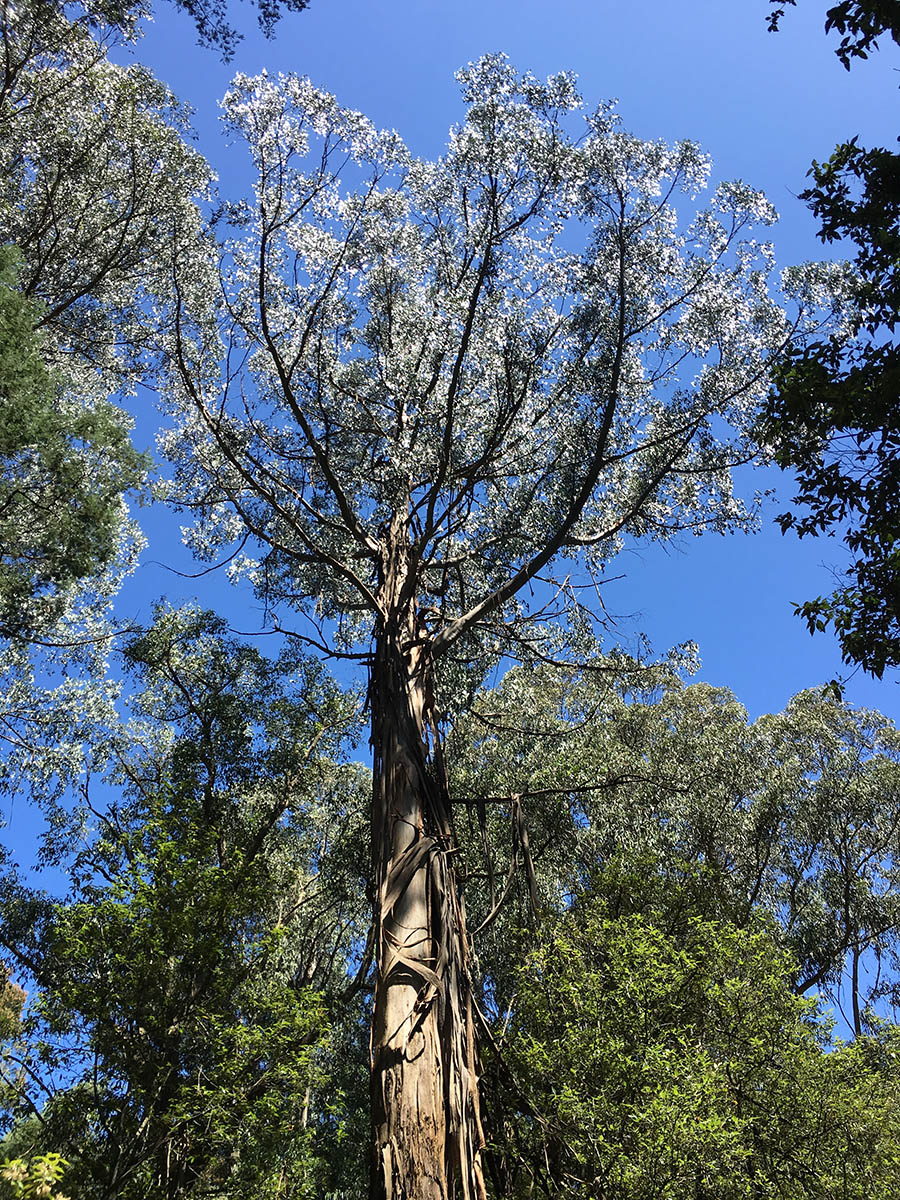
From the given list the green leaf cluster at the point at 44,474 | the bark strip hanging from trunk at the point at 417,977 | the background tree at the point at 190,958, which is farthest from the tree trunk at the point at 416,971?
the green leaf cluster at the point at 44,474

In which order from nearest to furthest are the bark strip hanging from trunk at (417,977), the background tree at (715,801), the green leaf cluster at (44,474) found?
1. the bark strip hanging from trunk at (417,977)
2. the green leaf cluster at (44,474)
3. the background tree at (715,801)

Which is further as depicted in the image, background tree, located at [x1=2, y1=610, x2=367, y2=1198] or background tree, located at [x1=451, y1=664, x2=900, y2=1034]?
background tree, located at [x1=451, y1=664, x2=900, y2=1034]

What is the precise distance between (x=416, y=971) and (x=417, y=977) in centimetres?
3

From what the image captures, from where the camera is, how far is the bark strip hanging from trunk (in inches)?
133

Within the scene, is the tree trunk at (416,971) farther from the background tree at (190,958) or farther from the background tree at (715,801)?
the background tree at (715,801)

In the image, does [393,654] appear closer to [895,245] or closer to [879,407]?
[879,407]

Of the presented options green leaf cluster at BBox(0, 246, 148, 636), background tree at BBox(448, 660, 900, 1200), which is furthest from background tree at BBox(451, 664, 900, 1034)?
green leaf cluster at BBox(0, 246, 148, 636)

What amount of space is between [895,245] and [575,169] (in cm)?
391

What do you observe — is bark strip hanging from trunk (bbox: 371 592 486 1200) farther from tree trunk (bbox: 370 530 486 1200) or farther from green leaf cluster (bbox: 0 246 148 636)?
green leaf cluster (bbox: 0 246 148 636)

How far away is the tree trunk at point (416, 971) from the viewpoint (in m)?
3.38

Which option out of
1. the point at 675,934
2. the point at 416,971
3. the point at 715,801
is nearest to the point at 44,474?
the point at 416,971

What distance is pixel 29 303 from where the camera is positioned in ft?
25.2

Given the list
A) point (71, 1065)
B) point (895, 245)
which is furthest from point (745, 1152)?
point (895, 245)

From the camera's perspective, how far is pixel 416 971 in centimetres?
396
